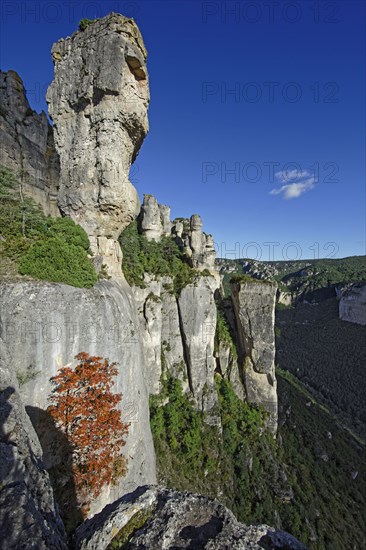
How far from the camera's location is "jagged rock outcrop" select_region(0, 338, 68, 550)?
2.29m

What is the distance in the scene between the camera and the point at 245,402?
2634 cm

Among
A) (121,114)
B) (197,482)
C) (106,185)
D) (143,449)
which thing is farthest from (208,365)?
(121,114)

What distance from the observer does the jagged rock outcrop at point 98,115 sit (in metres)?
11.4

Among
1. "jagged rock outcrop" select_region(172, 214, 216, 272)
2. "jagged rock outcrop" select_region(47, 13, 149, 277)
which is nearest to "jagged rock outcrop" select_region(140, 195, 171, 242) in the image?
"jagged rock outcrop" select_region(172, 214, 216, 272)

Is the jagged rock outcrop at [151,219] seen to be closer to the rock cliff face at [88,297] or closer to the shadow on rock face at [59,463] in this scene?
the rock cliff face at [88,297]

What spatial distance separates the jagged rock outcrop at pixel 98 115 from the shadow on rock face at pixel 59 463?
23.9ft

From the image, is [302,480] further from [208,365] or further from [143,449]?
[143,449]

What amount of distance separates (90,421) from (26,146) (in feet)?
42.2

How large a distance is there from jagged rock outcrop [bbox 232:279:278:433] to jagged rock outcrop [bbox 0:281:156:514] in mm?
15553

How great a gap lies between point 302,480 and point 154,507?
91.1 ft

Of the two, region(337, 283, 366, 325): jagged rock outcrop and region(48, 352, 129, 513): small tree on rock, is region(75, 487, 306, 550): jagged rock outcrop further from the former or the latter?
region(337, 283, 366, 325): jagged rock outcrop

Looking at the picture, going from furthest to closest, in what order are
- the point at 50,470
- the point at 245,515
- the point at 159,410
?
the point at 159,410 < the point at 245,515 < the point at 50,470

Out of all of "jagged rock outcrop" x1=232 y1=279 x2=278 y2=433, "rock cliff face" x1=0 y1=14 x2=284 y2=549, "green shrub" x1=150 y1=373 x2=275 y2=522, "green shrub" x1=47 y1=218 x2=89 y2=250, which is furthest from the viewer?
"jagged rock outcrop" x1=232 y1=279 x2=278 y2=433

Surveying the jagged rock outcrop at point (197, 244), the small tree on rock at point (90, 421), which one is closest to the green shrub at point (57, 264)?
the small tree on rock at point (90, 421)
